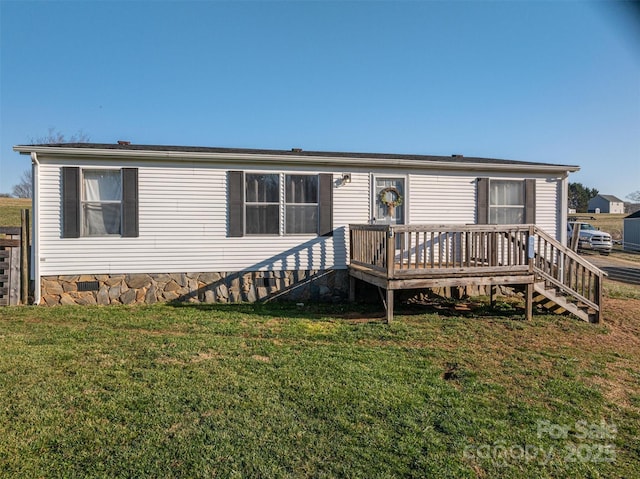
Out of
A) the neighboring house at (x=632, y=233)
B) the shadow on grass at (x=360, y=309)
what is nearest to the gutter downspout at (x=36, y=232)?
the shadow on grass at (x=360, y=309)

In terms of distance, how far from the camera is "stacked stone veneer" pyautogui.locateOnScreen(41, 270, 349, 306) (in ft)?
23.4

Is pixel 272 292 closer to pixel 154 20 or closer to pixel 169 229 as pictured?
pixel 169 229

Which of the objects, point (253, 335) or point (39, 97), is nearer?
point (253, 335)

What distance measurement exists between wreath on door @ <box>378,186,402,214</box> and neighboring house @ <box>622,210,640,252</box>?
936 inches

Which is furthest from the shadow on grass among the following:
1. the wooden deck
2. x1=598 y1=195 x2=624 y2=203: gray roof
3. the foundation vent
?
x1=598 y1=195 x2=624 y2=203: gray roof

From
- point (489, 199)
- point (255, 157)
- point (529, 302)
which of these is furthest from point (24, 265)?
point (489, 199)

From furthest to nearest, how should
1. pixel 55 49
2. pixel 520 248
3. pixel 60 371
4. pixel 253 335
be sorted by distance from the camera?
pixel 55 49 → pixel 520 248 → pixel 253 335 → pixel 60 371

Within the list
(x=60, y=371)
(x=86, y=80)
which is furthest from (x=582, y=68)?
(x=86, y=80)

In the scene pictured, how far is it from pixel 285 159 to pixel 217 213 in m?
1.78

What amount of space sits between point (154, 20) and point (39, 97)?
32.8ft

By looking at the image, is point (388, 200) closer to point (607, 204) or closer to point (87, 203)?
point (87, 203)

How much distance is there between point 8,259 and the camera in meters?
6.99

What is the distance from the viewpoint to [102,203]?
7.18 m

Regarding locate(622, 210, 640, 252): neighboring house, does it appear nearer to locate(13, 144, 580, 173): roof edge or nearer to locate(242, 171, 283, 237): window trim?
locate(13, 144, 580, 173): roof edge
